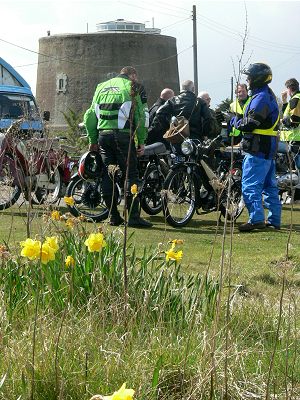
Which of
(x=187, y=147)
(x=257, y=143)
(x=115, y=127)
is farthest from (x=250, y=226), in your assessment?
(x=115, y=127)

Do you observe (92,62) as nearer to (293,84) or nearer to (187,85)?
(293,84)

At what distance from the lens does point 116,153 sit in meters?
11.0

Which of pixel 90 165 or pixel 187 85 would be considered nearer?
pixel 90 165

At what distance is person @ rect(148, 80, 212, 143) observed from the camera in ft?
43.2

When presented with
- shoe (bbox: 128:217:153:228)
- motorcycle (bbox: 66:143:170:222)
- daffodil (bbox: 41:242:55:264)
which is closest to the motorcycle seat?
motorcycle (bbox: 66:143:170:222)

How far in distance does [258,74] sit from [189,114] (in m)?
2.72

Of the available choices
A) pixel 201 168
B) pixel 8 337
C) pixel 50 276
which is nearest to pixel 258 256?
pixel 201 168

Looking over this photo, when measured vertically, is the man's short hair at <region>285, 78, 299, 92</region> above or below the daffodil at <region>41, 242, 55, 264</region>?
above

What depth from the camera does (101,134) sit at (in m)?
11.0

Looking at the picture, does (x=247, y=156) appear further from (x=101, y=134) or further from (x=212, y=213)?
(x=212, y=213)

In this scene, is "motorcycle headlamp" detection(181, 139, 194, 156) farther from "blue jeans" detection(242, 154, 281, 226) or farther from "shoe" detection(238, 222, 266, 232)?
"shoe" detection(238, 222, 266, 232)

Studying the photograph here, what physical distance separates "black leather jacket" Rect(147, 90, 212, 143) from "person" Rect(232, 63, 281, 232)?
7.30ft

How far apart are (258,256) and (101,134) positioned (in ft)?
9.56

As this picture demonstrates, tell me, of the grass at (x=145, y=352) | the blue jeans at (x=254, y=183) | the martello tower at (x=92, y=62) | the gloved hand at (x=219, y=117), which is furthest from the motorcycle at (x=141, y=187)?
the martello tower at (x=92, y=62)
